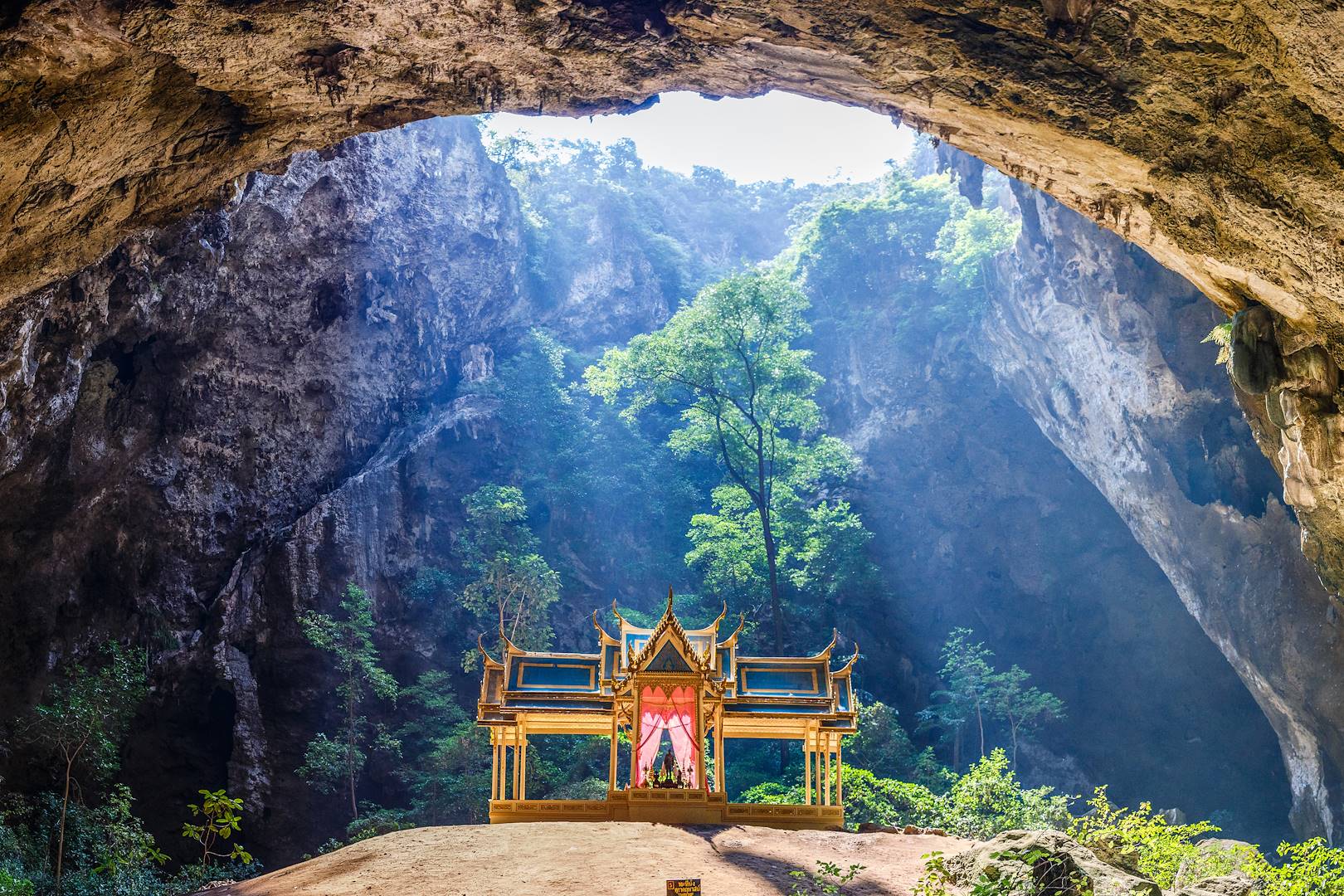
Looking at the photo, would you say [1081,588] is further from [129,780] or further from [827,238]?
[129,780]

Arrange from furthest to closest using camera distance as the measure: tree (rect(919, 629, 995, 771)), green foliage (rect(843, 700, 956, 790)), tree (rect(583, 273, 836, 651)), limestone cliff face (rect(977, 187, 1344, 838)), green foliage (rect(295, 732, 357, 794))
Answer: tree (rect(583, 273, 836, 651)), tree (rect(919, 629, 995, 771)), green foliage (rect(843, 700, 956, 790)), green foliage (rect(295, 732, 357, 794)), limestone cliff face (rect(977, 187, 1344, 838))

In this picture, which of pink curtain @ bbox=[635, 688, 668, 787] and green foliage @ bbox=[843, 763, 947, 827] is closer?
pink curtain @ bbox=[635, 688, 668, 787]

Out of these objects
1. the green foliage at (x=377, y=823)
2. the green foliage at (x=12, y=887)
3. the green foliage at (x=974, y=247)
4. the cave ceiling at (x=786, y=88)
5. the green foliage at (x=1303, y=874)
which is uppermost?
the green foliage at (x=974, y=247)

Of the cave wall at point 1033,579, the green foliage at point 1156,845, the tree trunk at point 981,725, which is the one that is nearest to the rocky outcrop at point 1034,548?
the cave wall at point 1033,579

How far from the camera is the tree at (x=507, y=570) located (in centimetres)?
2248

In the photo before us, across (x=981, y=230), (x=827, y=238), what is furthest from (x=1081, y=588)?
(x=827, y=238)

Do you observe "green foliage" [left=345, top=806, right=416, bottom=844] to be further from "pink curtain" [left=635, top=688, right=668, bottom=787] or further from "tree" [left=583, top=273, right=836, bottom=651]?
"tree" [left=583, top=273, right=836, bottom=651]

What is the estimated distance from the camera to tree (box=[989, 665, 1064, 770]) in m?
23.2

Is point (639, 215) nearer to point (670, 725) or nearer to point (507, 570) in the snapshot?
point (507, 570)

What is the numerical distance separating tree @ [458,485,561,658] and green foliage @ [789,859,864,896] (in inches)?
469

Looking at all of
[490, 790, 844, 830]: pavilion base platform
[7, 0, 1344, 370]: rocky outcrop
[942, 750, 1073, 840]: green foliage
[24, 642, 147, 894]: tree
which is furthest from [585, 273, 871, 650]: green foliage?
[7, 0, 1344, 370]: rocky outcrop

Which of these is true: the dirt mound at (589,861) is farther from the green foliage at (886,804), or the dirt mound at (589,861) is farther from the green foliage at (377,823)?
the green foliage at (377,823)

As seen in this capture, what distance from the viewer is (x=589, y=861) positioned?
9.95 m

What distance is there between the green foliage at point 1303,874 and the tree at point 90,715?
13.8 meters
